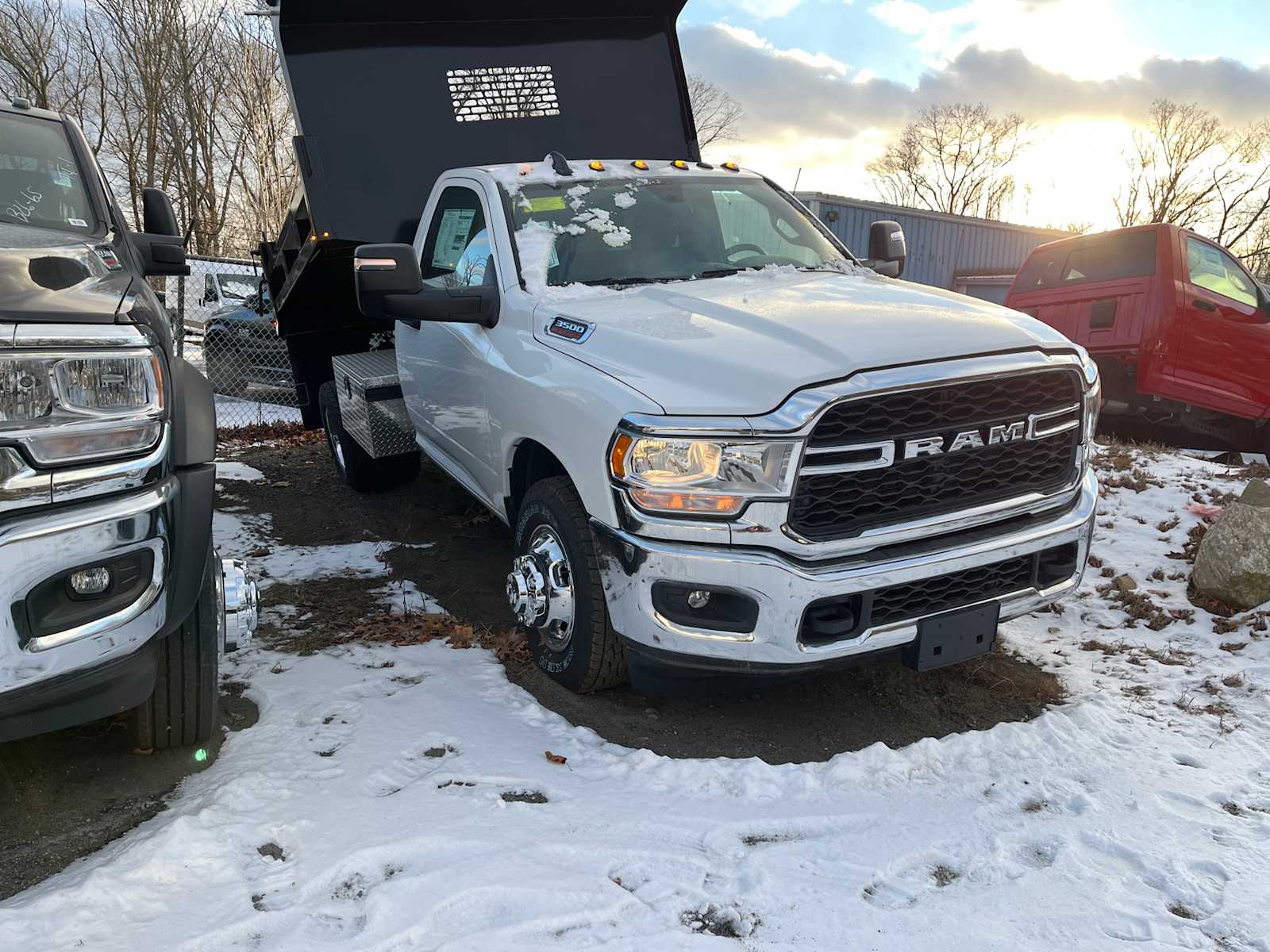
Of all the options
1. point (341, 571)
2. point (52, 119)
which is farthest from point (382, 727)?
point (52, 119)

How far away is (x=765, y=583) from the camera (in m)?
3.03

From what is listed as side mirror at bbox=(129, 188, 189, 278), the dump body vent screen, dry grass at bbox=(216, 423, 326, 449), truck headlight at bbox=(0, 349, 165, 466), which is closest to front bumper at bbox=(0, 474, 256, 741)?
truck headlight at bbox=(0, 349, 165, 466)

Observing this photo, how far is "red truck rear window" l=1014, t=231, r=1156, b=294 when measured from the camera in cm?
820

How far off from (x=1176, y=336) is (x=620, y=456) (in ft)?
21.1

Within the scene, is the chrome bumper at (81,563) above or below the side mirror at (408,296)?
below

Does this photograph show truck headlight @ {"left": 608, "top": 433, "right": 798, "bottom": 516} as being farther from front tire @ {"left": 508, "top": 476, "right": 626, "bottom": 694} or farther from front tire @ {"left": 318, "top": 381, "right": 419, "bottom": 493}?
front tire @ {"left": 318, "top": 381, "right": 419, "bottom": 493}

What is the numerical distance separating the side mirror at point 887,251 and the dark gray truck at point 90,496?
354 cm

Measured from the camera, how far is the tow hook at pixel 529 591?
3.69m

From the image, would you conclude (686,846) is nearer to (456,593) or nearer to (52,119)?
(456,593)

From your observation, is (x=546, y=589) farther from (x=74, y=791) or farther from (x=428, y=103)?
(x=428, y=103)

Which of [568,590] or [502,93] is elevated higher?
[502,93]

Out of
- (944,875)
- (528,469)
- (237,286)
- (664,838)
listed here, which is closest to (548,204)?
(528,469)

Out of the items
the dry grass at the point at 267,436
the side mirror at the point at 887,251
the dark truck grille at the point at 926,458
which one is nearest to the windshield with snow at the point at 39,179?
the dark truck grille at the point at 926,458

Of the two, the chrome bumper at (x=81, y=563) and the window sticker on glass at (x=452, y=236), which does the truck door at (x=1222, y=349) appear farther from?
the chrome bumper at (x=81, y=563)
